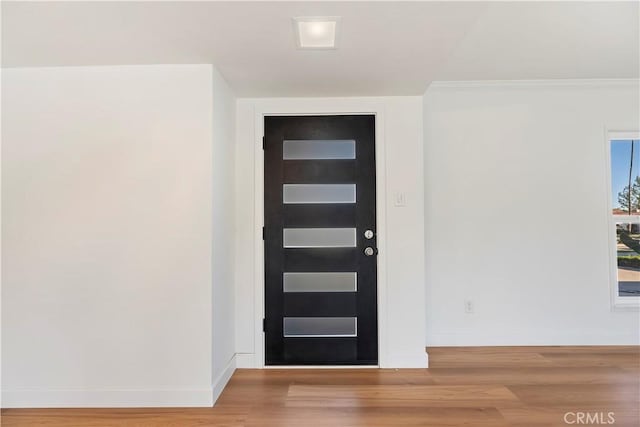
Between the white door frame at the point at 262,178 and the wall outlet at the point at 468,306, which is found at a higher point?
the white door frame at the point at 262,178

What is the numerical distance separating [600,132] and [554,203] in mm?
803

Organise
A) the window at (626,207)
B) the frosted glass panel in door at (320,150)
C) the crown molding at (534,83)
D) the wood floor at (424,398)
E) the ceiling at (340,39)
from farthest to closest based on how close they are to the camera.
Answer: the window at (626,207) < the crown molding at (534,83) < the frosted glass panel in door at (320,150) < the wood floor at (424,398) < the ceiling at (340,39)

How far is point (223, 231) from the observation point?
267cm

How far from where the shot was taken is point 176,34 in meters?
2.00

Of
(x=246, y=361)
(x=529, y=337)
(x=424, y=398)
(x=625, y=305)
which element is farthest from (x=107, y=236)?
(x=625, y=305)

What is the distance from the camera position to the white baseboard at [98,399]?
2326 mm

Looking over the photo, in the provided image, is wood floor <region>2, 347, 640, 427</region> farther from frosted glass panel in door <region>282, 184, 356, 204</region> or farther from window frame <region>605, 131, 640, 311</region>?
frosted glass panel in door <region>282, 184, 356, 204</region>

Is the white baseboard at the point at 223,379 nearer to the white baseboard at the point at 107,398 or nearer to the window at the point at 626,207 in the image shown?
the white baseboard at the point at 107,398

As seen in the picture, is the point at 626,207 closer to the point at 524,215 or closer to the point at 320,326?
the point at 524,215

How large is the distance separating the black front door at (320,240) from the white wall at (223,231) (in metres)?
0.29

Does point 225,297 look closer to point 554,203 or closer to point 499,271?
point 499,271

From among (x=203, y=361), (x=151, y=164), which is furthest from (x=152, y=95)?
(x=203, y=361)

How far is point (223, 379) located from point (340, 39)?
7.73 ft

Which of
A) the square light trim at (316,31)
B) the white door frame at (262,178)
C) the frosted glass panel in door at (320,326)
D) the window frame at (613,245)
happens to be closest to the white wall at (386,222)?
the white door frame at (262,178)
